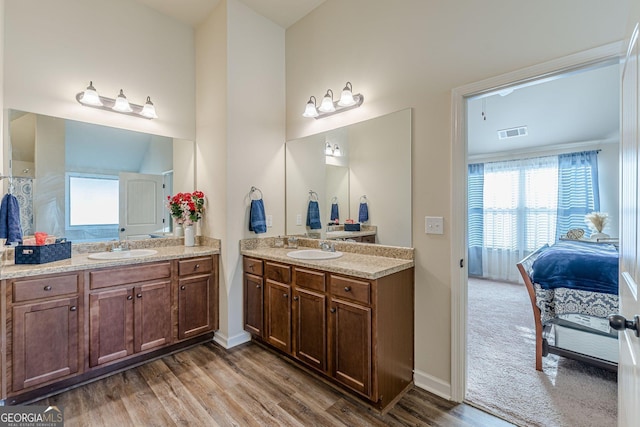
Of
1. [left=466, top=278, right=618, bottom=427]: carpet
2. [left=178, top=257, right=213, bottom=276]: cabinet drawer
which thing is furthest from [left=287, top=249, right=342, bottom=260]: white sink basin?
[left=466, top=278, right=618, bottom=427]: carpet

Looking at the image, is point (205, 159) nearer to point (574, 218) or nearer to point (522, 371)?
point (522, 371)

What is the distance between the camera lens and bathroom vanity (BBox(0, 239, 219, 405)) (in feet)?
6.19

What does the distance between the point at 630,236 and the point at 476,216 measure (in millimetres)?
4967

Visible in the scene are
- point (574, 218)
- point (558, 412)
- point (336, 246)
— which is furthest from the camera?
point (574, 218)

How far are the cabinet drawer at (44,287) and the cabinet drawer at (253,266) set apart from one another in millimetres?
1290

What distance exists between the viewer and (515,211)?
5.12 m

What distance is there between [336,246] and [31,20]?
3116 millimetres

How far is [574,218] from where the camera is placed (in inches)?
178

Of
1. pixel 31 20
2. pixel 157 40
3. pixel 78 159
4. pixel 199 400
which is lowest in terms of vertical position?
pixel 199 400

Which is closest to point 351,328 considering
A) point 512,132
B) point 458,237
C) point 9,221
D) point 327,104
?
point 458,237

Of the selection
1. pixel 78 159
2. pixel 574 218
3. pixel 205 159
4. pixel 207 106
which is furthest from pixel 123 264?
pixel 574 218

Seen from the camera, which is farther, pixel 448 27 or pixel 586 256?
pixel 586 256

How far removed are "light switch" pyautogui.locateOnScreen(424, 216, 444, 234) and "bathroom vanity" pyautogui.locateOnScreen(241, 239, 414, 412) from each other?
0.73 ft

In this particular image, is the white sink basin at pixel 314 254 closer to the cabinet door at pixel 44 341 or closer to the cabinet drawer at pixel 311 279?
the cabinet drawer at pixel 311 279
